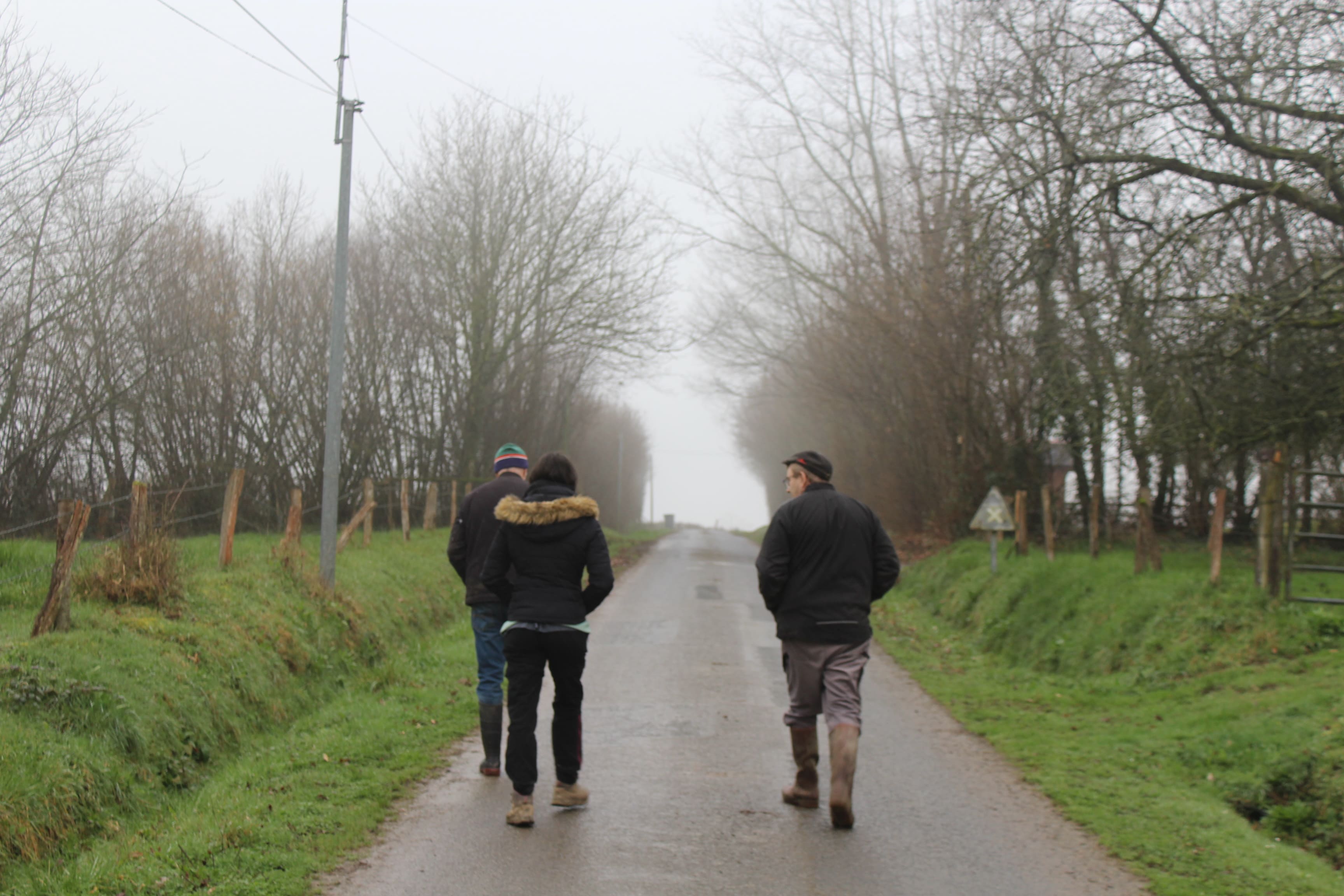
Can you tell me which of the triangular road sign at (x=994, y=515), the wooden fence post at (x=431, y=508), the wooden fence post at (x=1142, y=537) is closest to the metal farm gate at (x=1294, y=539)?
the wooden fence post at (x=1142, y=537)

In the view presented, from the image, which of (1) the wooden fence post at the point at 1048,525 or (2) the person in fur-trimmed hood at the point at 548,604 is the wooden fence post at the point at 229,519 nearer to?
(2) the person in fur-trimmed hood at the point at 548,604

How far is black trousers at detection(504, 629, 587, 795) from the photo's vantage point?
6082mm

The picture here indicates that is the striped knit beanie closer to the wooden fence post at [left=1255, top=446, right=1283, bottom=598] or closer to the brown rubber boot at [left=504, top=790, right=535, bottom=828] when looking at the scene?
the brown rubber boot at [left=504, top=790, right=535, bottom=828]

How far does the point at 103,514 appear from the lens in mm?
13578

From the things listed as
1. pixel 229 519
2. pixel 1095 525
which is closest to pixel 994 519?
pixel 1095 525

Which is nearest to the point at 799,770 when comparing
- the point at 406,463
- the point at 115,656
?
the point at 115,656

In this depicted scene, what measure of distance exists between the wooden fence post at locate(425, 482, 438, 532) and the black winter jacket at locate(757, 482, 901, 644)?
55.1ft

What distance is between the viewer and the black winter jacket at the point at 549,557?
20.2ft

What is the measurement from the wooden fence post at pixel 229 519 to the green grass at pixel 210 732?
226 millimetres

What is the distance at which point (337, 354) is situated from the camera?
13.2 m

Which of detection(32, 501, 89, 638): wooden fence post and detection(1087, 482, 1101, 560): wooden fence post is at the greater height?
detection(1087, 482, 1101, 560): wooden fence post

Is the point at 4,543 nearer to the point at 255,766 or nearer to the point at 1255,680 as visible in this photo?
the point at 255,766

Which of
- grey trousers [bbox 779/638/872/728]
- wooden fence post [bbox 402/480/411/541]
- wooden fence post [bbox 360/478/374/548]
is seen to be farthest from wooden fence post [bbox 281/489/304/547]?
grey trousers [bbox 779/638/872/728]

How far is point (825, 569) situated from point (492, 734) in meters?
2.36
